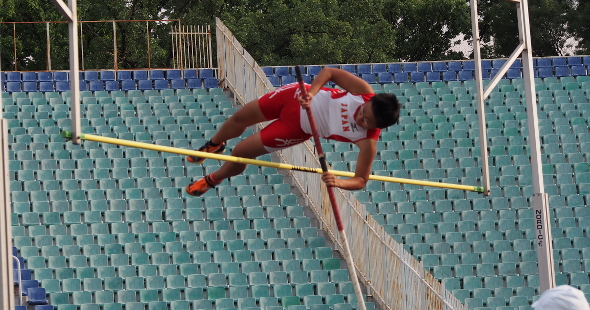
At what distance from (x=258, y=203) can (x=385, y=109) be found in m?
6.70

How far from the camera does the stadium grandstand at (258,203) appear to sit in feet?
36.2

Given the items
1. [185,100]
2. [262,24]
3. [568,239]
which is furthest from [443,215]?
[262,24]

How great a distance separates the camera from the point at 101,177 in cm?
1293

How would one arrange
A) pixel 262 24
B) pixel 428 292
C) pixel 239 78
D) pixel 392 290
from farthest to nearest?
pixel 262 24, pixel 239 78, pixel 392 290, pixel 428 292

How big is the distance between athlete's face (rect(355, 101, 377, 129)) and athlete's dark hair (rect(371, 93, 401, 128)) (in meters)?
0.03

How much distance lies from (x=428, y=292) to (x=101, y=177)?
558 cm

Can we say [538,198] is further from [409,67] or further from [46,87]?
[46,87]

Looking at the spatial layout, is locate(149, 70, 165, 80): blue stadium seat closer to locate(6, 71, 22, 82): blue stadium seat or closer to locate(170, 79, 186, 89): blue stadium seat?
locate(170, 79, 186, 89): blue stadium seat

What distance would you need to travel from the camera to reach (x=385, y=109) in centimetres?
600

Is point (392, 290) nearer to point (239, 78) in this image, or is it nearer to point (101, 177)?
point (101, 177)

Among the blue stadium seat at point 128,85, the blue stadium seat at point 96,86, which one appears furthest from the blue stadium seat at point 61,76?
the blue stadium seat at point 128,85

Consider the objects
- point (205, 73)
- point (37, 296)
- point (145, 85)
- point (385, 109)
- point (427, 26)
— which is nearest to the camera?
point (385, 109)

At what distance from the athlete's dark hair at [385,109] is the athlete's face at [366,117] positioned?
0.11ft

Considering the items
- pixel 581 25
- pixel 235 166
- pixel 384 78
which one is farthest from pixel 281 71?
pixel 581 25
